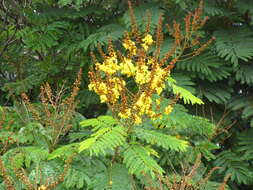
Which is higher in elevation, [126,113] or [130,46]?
[130,46]

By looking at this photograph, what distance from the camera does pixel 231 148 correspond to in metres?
3.29

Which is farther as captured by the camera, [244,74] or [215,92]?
[215,92]

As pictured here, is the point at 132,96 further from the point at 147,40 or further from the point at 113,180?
the point at 113,180

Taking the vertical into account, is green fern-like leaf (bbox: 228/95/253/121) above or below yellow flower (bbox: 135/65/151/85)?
below

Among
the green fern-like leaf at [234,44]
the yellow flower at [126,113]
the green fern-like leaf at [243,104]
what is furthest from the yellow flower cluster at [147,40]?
the green fern-like leaf at [243,104]

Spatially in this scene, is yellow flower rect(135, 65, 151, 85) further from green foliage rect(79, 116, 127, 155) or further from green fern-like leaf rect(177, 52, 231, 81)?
green fern-like leaf rect(177, 52, 231, 81)

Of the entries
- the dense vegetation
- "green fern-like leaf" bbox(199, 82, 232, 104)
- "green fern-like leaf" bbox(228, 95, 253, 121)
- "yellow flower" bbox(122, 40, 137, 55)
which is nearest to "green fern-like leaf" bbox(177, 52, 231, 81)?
the dense vegetation

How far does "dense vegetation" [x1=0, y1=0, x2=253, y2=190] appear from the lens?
2045 mm

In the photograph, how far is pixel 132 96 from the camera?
2.50m

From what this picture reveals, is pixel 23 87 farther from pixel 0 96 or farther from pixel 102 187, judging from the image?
pixel 102 187

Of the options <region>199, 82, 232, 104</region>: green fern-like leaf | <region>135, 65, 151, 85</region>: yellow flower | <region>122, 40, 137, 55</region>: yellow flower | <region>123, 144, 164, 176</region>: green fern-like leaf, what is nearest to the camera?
<region>123, 144, 164, 176</region>: green fern-like leaf

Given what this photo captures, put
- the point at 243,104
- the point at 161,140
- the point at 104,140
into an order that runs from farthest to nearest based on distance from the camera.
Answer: the point at 243,104
the point at 161,140
the point at 104,140

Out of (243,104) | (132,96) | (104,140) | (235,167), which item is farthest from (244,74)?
(104,140)

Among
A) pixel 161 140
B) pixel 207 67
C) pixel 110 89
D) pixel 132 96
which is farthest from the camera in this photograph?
pixel 207 67
